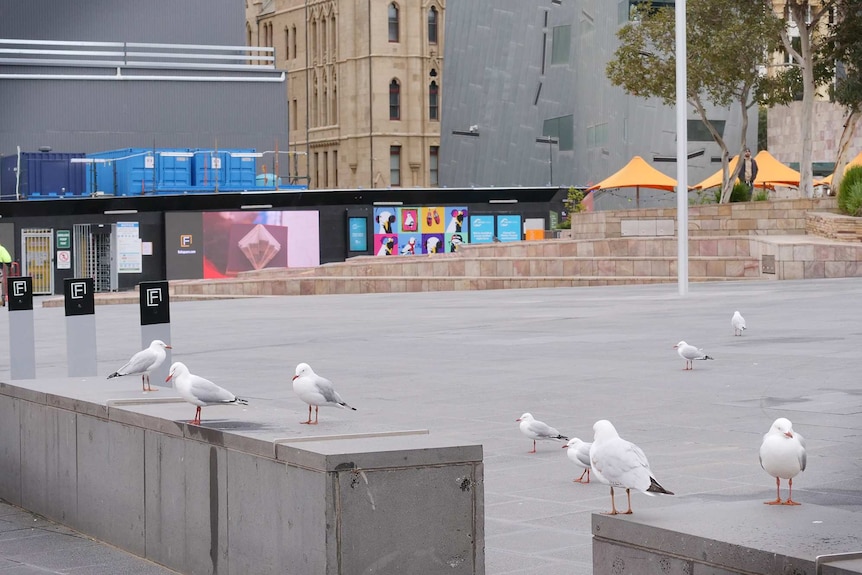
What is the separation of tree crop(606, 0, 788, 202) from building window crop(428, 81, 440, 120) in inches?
2245

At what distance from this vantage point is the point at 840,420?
28.7 ft

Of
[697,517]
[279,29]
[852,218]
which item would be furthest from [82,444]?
[279,29]

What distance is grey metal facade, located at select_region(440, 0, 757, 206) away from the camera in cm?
5644

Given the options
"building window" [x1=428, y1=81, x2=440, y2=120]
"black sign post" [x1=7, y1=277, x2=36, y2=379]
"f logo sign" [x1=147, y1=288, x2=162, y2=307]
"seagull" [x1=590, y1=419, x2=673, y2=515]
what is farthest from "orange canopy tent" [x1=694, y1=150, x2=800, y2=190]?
"building window" [x1=428, y1=81, x2=440, y2=120]

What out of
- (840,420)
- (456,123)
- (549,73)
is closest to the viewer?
(840,420)

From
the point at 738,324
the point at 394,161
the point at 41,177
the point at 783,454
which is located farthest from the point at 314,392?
the point at 394,161

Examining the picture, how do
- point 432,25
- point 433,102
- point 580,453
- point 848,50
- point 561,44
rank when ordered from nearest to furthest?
point 580,453 < point 848,50 < point 561,44 < point 432,25 < point 433,102

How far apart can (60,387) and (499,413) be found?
3516mm

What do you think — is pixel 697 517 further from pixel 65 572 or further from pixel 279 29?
pixel 279 29

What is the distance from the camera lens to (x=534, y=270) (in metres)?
31.0

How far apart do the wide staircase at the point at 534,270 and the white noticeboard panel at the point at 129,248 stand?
7.93m

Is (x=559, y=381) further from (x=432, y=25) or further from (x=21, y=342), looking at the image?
(x=432, y=25)

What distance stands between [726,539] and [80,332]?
832cm

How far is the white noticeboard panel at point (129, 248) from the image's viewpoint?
4075 centimetres
